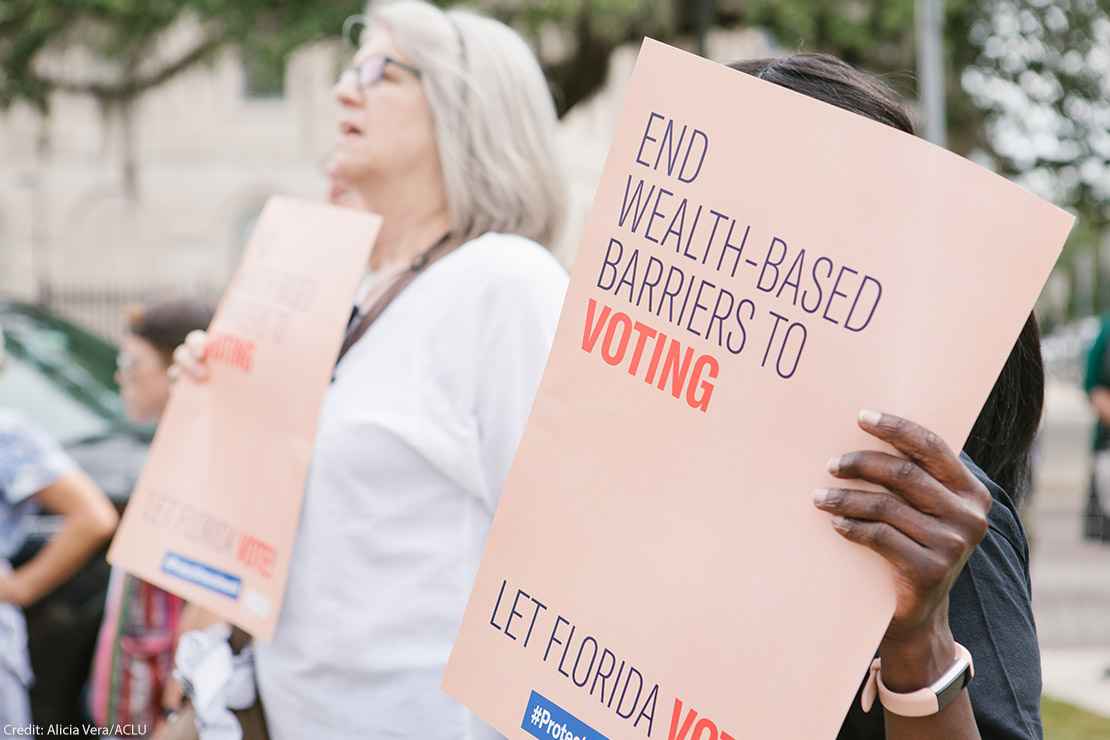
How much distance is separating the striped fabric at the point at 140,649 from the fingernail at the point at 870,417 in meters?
2.76

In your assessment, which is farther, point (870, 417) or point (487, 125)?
point (487, 125)

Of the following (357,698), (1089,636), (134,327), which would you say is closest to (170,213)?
(1089,636)

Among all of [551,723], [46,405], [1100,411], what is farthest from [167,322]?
[1100,411]

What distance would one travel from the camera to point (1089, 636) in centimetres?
794

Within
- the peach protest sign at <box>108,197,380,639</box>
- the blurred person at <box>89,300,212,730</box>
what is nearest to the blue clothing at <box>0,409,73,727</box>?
the blurred person at <box>89,300,212,730</box>

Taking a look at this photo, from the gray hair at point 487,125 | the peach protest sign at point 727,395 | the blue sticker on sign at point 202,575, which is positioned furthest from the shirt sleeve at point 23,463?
the peach protest sign at point 727,395

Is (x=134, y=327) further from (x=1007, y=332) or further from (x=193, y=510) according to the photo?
(x=1007, y=332)

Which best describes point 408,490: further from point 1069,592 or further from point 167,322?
point 1069,592

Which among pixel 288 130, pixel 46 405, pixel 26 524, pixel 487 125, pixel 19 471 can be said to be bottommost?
pixel 288 130

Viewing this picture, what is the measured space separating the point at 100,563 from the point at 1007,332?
155 inches

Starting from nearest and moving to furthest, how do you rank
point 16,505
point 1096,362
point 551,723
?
1. point 551,723
2. point 16,505
3. point 1096,362

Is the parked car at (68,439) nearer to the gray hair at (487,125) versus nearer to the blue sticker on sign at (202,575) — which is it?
the blue sticker on sign at (202,575)

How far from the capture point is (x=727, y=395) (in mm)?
1522

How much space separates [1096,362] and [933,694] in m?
6.63
